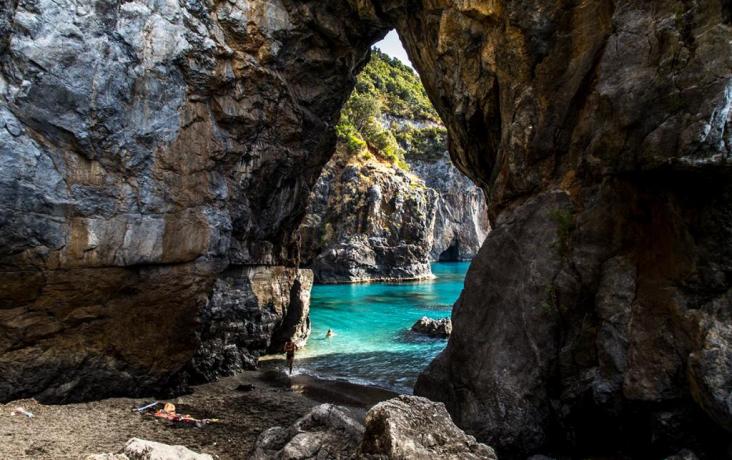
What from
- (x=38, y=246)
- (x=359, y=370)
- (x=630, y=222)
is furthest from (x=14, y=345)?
(x=630, y=222)

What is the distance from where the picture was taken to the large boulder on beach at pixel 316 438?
9203 mm

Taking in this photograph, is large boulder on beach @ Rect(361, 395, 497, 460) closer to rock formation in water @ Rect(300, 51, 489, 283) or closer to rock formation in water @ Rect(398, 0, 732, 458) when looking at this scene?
rock formation in water @ Rect(398, 0, 732, 458)

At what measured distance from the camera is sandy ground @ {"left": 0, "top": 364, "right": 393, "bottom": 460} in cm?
1077

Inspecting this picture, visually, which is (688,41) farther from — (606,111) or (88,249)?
(88,249)

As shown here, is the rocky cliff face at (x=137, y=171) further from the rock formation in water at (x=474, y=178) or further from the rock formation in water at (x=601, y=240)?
the rock formation in water at (x=601, y=240)

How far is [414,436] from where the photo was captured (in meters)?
7.92

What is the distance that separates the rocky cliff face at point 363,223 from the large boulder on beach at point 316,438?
4531 centimetres

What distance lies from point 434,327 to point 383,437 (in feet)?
75.7

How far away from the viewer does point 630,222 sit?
10750 millimetres

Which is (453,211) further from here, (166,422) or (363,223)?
(166,422)

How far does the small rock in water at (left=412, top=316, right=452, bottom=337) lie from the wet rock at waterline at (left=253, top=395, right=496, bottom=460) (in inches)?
794

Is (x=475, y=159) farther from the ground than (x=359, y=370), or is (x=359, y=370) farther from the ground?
(x=475, y=159)

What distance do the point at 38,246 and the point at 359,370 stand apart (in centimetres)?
1337

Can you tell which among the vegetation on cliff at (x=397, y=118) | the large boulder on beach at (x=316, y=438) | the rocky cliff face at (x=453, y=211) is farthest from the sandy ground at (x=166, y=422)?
the rocky cliff face at (x=453, y=211)
